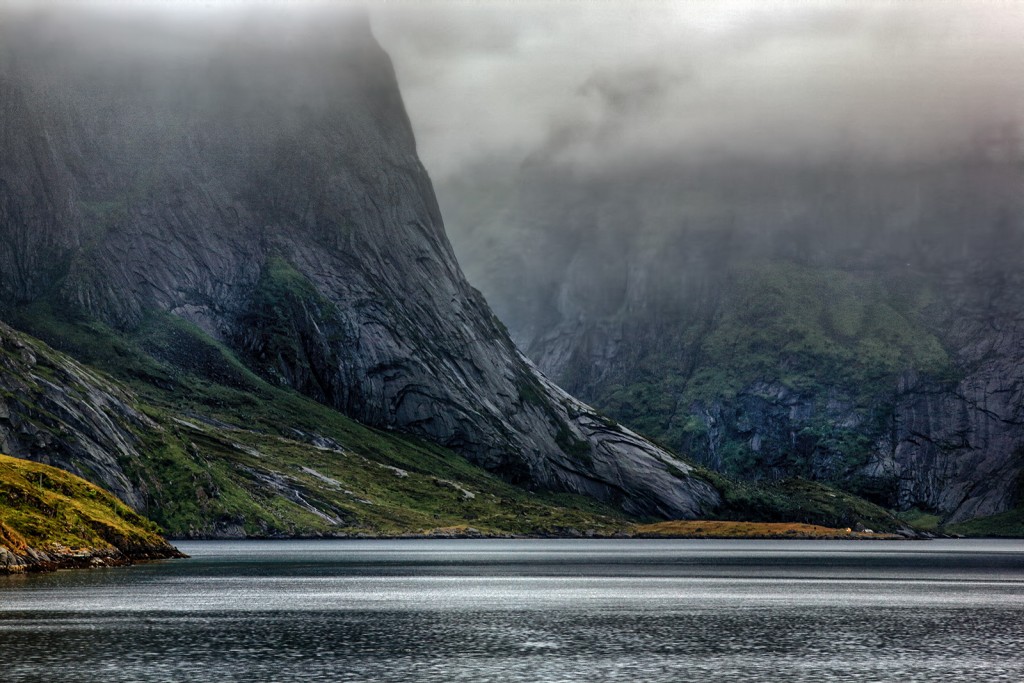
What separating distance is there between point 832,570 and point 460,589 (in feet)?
265

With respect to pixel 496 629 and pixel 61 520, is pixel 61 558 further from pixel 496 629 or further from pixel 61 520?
pixel 496 629

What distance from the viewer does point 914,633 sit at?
86.6 meters

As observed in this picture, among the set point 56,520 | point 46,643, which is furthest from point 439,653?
point 56,520

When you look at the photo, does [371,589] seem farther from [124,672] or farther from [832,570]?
[832,570]

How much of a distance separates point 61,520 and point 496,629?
84415 millimetres

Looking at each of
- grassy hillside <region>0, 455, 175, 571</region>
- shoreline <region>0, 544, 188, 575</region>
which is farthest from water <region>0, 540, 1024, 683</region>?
grassy hillside <region>0, 455, 175, 571</region>

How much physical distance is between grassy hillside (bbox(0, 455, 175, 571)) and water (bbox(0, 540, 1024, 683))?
715 centimetres

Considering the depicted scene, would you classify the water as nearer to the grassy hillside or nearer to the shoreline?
the shoreline

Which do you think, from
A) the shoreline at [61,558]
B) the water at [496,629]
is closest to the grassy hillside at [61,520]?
the shoreline at [61,558]

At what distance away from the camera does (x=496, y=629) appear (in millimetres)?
87375

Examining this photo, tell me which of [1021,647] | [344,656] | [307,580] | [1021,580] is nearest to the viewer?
[344,656]

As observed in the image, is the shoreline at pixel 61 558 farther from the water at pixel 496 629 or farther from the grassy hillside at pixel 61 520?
the water at pixel 496 629

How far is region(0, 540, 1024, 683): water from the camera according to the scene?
6606 cm

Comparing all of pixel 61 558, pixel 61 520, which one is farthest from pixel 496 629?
pixel 61 520
